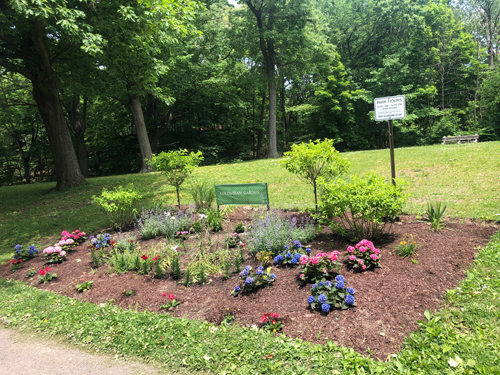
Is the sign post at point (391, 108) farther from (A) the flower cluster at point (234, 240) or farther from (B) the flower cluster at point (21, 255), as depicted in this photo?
(B) the flower cluster at point (21, 255)

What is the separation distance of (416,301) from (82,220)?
7.68 meters

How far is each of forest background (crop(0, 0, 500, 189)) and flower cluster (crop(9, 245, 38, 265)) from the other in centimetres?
638

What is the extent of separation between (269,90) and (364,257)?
1648 cm

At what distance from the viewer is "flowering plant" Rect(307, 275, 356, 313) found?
2869 mm

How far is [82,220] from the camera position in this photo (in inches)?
302

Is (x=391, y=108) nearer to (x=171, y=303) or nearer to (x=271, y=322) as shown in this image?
(x=271, y=322)

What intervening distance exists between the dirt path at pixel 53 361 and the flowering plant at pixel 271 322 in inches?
38.2

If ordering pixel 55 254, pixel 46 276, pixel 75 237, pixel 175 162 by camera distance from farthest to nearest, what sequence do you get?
1. pixel 175 162
2. pixel 75 237
3. pixel 55 254
4. pixel 46 276

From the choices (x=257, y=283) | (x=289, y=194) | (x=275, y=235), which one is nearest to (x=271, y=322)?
(x=257, y=283)

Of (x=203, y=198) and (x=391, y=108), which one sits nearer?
(x=391, y=108)

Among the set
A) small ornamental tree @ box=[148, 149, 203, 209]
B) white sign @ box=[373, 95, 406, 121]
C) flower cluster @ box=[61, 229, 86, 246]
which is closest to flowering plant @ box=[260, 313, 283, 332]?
white sign @ box=[373, 95, 406, 121]

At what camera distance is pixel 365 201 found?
3826 mm

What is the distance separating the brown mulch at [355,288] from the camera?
8.59 ft

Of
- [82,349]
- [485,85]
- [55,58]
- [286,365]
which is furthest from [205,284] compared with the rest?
[485,85]
